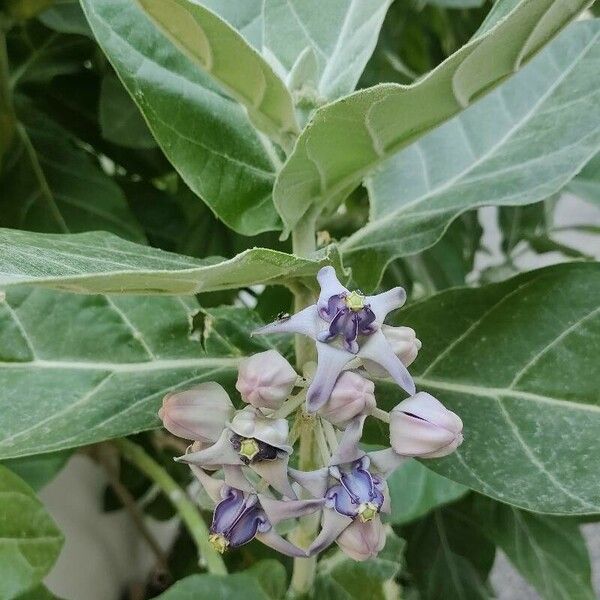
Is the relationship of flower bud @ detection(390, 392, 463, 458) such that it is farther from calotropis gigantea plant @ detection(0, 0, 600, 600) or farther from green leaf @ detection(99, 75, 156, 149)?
green leaf @ detection(99, 75, 156, 149)

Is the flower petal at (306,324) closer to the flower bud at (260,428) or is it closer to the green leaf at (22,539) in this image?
the flower bud at (260,428)

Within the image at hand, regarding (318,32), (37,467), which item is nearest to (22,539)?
(37,467)

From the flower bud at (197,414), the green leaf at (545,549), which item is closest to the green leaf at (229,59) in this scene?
the flower bud at (197,414)

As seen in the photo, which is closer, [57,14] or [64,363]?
[64,363]

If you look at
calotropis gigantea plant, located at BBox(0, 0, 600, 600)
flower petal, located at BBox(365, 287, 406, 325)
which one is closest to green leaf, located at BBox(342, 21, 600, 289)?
calotropis gigantea plant, located at BBox(0, 0, 600, 600)

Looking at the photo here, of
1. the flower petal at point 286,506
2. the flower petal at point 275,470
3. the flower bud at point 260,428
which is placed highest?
Answer: the flower bud at point 260,428

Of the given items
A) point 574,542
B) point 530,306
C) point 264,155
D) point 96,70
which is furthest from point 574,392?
point 96,70

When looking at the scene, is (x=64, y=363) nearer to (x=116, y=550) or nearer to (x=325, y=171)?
(x=325, y=171)

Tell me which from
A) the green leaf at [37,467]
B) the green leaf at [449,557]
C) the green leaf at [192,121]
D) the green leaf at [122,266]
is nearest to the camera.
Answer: the green leaf at [122,266]
